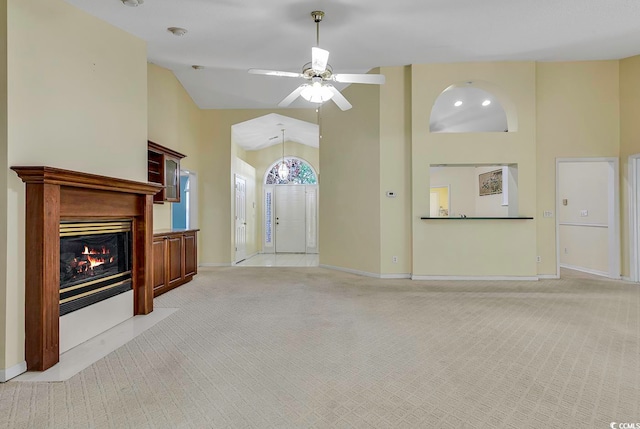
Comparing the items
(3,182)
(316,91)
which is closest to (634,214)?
(316,91)

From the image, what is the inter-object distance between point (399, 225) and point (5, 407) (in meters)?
5.06

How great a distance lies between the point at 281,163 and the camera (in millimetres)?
10070

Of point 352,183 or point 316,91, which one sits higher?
point 316,91

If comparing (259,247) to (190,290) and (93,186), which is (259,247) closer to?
(190,290)

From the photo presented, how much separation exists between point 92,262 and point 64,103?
143 centimetres

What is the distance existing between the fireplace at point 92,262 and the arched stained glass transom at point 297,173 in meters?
6.55

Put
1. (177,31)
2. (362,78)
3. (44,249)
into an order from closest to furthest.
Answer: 1. (44,249)
2. (362,78)
3. (177,31)

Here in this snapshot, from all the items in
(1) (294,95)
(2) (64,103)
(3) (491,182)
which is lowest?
(3) (491,182)

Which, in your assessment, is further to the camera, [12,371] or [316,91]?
[316,91]

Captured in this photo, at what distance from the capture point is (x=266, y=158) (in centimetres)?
1007

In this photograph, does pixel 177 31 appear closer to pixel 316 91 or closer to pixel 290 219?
pixel 316 91

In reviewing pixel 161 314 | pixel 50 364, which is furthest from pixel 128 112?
pixel 50 364

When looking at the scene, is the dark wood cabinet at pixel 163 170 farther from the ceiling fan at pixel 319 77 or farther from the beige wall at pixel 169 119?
the ceiling fan at pixel 319 77

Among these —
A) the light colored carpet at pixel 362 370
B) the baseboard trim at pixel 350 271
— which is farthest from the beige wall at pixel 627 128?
the baseboard trim at pixel 350 271
